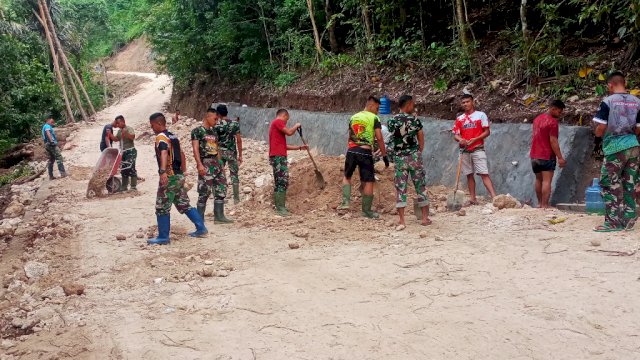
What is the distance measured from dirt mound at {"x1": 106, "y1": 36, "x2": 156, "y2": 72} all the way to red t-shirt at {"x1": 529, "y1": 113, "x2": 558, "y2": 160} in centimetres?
4323

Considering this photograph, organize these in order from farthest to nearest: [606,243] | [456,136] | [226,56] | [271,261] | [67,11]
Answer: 1. [67,11]
2. [226,56]
3. [456,136]
4. [271,261]
5. [606,243]

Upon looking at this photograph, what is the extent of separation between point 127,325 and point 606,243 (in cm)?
457

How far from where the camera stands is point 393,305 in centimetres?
479

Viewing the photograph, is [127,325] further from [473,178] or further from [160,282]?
[473,178]

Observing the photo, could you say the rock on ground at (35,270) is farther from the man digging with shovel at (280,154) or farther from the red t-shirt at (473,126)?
the red t-shirt at (473,126)

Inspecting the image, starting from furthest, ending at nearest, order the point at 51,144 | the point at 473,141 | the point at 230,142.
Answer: the point at 51,144 < the point at 230,142 < the point at 473,141

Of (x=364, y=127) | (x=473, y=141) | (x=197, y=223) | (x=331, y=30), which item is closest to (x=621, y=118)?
(x=473, y=141)

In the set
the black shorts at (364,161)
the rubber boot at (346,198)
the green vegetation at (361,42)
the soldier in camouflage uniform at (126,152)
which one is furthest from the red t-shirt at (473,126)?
the soldier in camouflage uniform at (126,152)

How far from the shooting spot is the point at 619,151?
19.4ft

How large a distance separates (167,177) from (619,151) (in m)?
5.13

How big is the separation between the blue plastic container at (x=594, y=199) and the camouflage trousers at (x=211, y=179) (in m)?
4.78

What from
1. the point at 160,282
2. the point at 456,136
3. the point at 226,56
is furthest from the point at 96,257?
the point at 226,56

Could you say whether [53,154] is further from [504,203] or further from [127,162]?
[504,203]

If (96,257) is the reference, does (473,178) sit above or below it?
above
